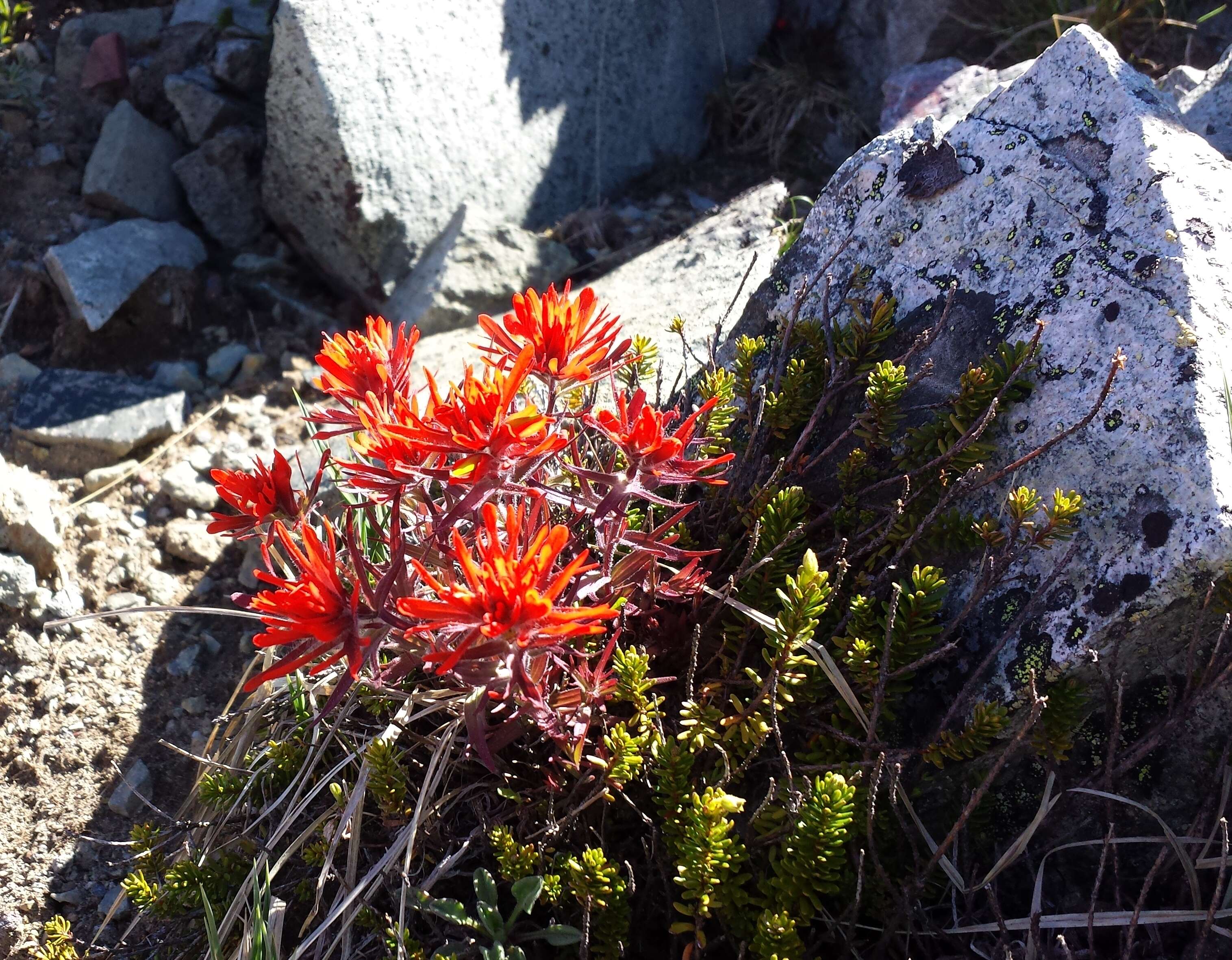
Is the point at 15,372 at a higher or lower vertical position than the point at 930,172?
lower

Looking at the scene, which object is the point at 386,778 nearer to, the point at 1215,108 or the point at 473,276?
the point at 473,276

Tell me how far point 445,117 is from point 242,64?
106cm

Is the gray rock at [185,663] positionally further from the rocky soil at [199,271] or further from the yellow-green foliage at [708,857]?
the yellow-green foliage at [708,857]

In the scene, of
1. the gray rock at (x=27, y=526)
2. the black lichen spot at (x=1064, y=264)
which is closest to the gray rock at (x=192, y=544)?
the gray rock at (x=27, y=526)

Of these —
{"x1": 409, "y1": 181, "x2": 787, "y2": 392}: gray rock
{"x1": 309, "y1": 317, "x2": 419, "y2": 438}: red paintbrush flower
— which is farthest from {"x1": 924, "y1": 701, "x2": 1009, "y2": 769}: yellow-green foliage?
{"x1": 409, "y1": 181, "x2": 787, "y2": 392}: gray rock

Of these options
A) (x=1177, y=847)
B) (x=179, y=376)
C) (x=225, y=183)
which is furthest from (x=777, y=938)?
(x=225, y=183)

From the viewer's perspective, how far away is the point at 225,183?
14.2 ft

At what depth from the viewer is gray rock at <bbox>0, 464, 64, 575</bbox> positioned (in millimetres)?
2945

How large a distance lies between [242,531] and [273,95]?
283cm

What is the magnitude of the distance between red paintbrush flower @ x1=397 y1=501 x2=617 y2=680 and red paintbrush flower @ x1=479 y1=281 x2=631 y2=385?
442 mm

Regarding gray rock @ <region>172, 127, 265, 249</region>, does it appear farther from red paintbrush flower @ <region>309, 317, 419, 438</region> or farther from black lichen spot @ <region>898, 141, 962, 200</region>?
black lichen spot @ <region>898, 141, 962, 200</region>

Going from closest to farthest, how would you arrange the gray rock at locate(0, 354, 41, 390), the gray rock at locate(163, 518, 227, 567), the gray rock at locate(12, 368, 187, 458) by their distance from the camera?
the gray rock at locate(163, 518, 227, 567), the gray rock at locate(12, 368, 187, 458), the gray rock at locate(0, 354, 41, 390)

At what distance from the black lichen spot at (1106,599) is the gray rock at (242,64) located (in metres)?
4.25

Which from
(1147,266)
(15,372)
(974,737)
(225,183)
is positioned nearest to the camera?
(974,737)
